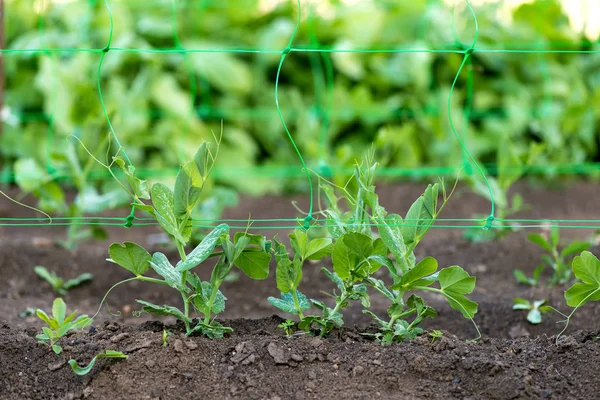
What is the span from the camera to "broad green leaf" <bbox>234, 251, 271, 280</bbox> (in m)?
1.64

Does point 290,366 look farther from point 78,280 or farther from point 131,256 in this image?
point 78,280

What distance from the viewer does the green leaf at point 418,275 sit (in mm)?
1555

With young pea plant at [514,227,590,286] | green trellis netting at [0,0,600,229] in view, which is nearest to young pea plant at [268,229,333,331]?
young pea plant at [514,227,590,286]

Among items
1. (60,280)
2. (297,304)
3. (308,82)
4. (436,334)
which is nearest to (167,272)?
(297,304)

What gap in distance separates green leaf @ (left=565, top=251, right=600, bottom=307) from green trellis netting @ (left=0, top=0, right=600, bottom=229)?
2103mm

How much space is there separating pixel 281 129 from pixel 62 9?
4.45 ft

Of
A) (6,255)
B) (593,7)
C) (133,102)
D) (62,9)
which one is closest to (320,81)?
→ (133,102)

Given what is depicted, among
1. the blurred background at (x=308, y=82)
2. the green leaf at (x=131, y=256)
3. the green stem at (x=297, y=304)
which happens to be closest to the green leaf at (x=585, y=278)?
the green stem at (x=297, y=304)

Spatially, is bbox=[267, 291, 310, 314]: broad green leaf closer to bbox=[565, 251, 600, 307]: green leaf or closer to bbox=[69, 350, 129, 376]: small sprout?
bbox=[69, 350, 129, 376]: small sprout

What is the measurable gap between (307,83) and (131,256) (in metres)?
2.80

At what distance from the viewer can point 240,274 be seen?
8.11 feet

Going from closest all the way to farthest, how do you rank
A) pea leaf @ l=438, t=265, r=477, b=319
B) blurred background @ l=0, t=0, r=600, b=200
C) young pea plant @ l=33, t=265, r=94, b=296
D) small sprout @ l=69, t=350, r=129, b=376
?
1. small sprout @ l=69, t=350, r=129, b=376
2. pea leaf @ l=438, t=265, r=477, b=319
3. young pea plant @ l=33, t=265, r=94, b=296
4. blurred background @ l=0, t=0, r=600, b=200

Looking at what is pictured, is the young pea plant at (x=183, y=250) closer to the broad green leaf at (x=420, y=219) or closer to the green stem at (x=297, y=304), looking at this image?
the green stem at (x=297, y=304)

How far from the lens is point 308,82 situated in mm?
4277
